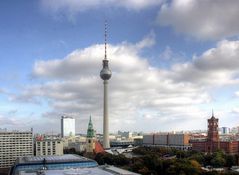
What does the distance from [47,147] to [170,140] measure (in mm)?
56024

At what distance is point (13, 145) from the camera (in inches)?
3381

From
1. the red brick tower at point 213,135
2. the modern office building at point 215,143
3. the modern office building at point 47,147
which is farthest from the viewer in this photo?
the red brick tower at point 213,135

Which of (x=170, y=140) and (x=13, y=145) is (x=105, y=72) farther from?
(x=170, y=140)

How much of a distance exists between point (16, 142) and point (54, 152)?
980 cm

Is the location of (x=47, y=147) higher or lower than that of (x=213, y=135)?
lower

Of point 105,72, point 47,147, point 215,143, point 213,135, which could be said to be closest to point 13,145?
point 47,147

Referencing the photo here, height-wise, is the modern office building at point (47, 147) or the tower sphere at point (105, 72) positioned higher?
the tower sphere at point (105, 72)

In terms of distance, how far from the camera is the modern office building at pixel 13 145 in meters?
83.9

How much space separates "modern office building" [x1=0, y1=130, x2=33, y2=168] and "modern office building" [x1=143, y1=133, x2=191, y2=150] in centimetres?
5312

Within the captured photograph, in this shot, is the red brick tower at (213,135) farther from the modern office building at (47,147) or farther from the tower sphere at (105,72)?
the modern office building at (47,147)

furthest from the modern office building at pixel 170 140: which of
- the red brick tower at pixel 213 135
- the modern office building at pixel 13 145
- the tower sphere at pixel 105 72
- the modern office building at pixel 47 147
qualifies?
the modern office building at pixel 13 145

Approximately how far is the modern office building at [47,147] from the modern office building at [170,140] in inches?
1768

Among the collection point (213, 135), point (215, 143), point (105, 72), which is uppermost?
point (105, 72)

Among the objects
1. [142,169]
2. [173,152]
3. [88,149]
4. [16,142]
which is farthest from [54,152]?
[142,169]
